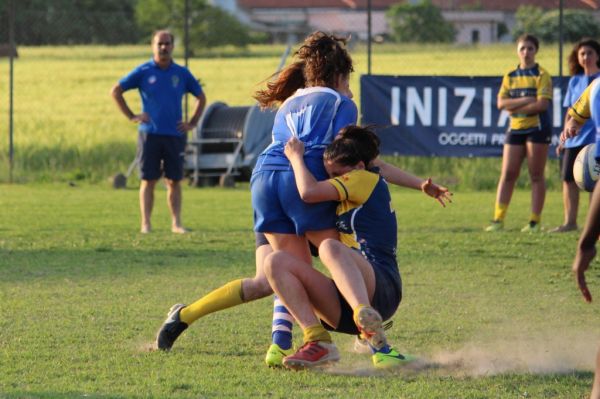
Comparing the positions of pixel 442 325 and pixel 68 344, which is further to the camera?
pixel 442 325

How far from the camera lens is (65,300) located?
819cm

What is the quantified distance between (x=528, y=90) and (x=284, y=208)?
7068 mm

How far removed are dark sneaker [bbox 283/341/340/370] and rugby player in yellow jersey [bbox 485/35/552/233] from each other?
6.90 m

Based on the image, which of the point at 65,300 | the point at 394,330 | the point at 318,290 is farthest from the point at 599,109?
the point at 65,300

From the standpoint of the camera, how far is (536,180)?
12.6 meters

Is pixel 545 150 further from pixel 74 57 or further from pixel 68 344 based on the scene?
pixel 74 57

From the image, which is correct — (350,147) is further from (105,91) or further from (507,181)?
(105,91)

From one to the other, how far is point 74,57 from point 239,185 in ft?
42.6

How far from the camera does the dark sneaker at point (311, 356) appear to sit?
579 cm

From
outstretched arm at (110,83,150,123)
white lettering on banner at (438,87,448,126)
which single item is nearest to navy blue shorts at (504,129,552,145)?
outstretched arm at (110,83,150,123)

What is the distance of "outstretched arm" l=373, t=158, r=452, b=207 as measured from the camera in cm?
598

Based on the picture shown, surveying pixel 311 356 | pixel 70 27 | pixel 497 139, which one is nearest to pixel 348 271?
pixel 311 356

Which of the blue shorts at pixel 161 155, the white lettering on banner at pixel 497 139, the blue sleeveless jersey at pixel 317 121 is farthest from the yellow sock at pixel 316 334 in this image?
the white lettering on banner at pixel 497 139

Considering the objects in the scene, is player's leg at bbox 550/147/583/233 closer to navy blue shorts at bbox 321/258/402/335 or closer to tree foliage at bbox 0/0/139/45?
navy blue shorts at bbox 321/258/402/335
